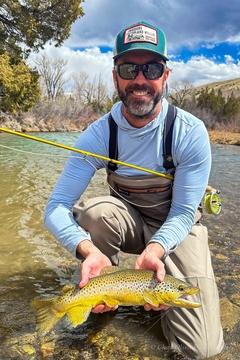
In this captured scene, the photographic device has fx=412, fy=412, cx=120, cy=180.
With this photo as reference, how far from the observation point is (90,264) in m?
2.71

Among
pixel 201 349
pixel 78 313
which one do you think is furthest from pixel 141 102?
pixel 201 349

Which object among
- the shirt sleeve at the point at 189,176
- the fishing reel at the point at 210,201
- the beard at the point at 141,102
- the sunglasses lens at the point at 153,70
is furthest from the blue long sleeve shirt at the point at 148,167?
the fishing reel at the point at 210,201

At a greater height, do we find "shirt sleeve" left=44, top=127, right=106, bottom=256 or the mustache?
the mustache

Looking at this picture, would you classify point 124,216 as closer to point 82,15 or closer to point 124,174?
point 124,174

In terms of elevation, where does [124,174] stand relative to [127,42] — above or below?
below

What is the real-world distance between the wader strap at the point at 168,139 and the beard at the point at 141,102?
171 mm

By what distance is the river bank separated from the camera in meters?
34.2

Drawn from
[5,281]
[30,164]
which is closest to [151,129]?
[5,281]

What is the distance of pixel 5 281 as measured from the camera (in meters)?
3.92

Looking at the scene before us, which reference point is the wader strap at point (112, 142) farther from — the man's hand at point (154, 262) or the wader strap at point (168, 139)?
the man's hand at point (154, 262)

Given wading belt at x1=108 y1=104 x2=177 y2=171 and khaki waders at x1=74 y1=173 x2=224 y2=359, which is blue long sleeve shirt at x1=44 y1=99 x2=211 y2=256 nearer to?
wading belt at x1=108 y1=104 x2=177 y2=171

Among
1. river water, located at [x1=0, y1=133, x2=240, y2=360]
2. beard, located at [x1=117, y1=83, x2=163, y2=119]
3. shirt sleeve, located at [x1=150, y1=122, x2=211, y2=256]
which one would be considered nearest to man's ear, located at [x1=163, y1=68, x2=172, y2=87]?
beard, located at [x1=117, y1=83, x2=163, y2=119]

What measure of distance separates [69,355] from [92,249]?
28.1 inches

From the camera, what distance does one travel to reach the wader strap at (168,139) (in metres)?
3.29
